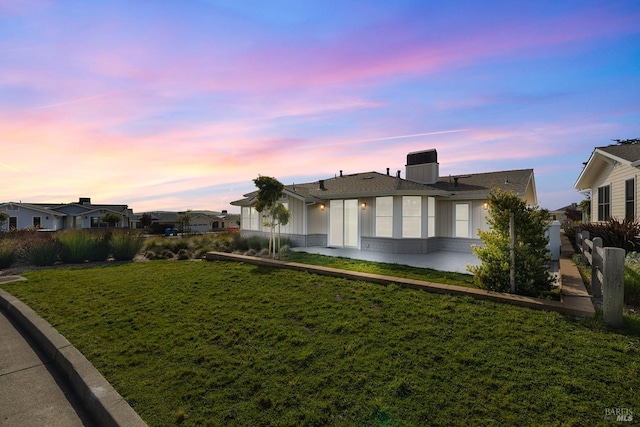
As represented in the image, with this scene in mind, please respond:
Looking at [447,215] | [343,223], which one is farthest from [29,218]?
[447,215]

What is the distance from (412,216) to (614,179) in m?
8.27

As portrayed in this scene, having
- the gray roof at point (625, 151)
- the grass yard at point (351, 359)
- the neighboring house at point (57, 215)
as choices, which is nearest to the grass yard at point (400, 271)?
the grass yard at point (351, 359)

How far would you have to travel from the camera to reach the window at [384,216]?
1422 centimetres

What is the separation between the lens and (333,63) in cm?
962

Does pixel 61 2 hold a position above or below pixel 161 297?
above

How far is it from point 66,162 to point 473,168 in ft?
75.1

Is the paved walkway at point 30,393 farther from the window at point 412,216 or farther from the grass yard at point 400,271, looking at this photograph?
the window at point 412,216

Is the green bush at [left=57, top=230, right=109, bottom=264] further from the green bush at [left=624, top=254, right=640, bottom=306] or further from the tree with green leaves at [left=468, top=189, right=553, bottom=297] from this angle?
the green bush at [left=624, top=254, right=640, bottom=306]

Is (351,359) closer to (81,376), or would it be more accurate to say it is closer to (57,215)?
(81,376)

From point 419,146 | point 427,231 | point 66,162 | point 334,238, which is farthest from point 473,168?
point 66,162

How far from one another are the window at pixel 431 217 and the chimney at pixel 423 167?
277 centimetres

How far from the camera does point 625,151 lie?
452 inches

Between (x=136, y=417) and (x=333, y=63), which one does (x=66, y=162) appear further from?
(x=136, y=417)

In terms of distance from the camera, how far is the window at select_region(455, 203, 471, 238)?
48.9ft
